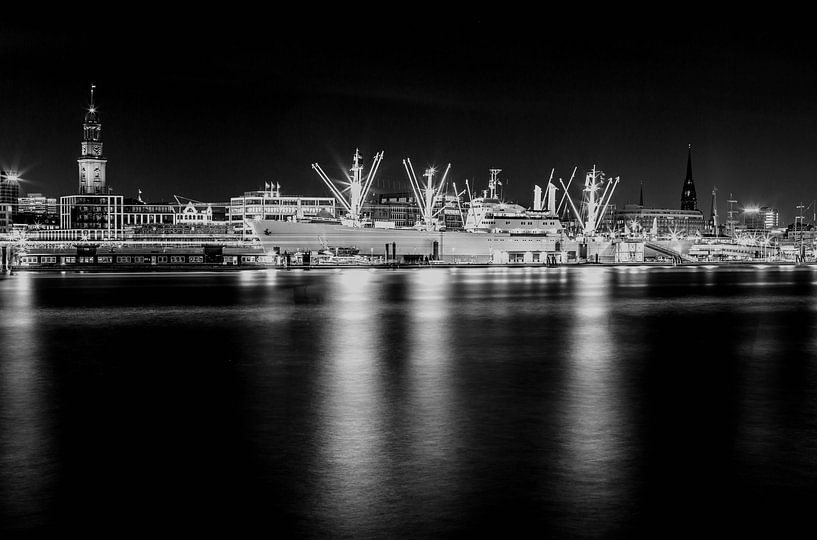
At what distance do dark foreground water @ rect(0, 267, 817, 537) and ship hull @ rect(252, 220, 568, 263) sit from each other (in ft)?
273

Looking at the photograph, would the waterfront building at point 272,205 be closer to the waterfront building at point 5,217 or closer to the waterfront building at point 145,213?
the waterfront building at point 145,213

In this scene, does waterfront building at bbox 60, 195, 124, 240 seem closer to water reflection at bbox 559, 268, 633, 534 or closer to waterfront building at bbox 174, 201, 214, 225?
waterfront building at bbox 174, 201, 214, 225

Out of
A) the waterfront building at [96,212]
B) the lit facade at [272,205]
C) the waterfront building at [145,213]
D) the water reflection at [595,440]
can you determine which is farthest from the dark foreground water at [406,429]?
the waterfront building at [145,213]

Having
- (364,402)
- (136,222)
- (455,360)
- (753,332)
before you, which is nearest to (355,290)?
(753,332)

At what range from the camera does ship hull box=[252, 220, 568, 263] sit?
109m

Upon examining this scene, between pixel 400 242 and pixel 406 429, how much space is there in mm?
100870

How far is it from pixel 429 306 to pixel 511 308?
11.5ft

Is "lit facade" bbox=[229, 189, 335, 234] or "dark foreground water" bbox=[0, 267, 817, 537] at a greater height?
"lit facade" bbox=[229, 189, 335, 234]

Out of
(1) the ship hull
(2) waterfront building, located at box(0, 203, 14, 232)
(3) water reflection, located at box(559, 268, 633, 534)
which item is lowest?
(3) water reflection, located at box(559, 268, 633, 534)

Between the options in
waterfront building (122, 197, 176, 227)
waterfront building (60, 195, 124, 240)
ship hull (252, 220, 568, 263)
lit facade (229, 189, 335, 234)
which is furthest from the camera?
waterfront building (122, 197, 176, 227)

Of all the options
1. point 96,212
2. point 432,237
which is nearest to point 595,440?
point 432,237

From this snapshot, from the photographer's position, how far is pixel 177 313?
31.8 m

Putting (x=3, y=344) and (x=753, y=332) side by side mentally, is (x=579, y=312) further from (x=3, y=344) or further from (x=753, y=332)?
(x=3, y=344)

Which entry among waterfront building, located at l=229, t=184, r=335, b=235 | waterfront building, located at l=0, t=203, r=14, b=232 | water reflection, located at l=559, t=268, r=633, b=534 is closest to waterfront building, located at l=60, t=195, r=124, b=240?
waterfront building, located at l=0, t=203, r=14, b=232
